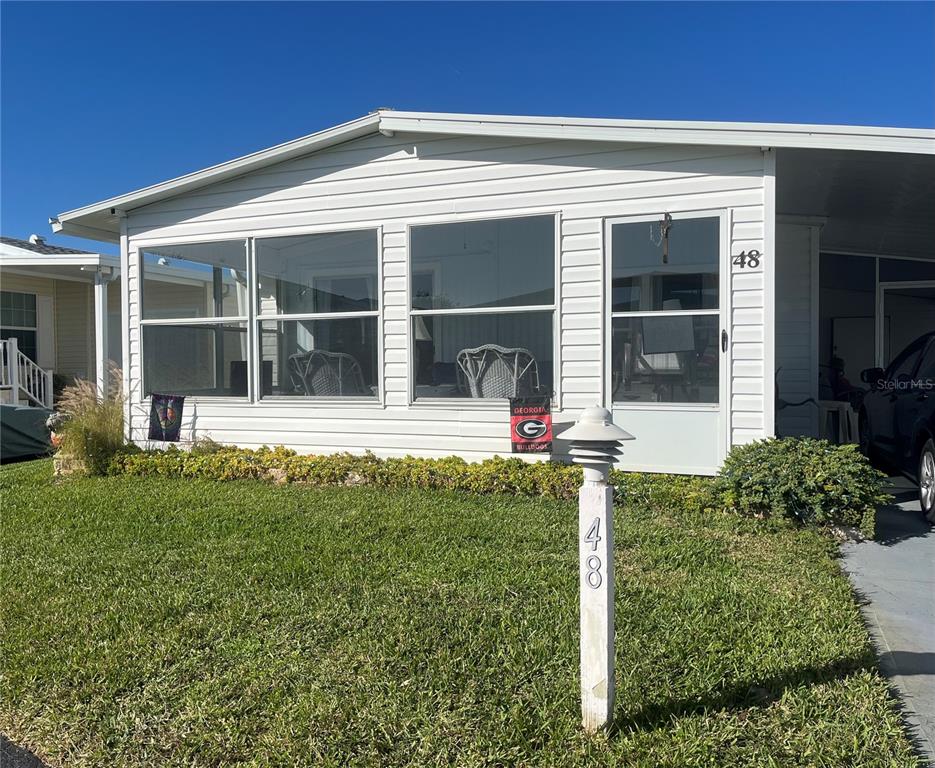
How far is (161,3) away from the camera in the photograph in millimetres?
8773

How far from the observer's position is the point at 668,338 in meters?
6.03

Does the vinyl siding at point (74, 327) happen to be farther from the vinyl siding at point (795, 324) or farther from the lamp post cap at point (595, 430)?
the lamp post cap at point (595, 430)

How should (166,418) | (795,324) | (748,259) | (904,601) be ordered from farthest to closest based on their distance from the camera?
(795,324)
(166,418)
(748,259)
(904,601)

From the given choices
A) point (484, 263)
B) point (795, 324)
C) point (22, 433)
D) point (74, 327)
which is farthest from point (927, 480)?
point (74, 327)

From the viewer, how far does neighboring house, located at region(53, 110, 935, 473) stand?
585 centimetres

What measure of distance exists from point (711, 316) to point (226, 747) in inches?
196

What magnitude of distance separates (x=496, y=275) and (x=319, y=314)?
2.03m

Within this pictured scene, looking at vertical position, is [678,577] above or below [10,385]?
below

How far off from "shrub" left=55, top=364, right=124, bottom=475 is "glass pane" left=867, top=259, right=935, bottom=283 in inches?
409

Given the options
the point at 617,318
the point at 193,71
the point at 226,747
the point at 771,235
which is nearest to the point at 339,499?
the point at 617,318

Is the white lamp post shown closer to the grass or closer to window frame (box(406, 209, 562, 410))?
the grass

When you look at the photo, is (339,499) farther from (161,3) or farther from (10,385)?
(10,385)

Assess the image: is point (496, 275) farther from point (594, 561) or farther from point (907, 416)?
point (594, 561)

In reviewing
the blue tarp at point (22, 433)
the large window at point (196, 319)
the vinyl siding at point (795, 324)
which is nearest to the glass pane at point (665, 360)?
the vinyl siding at point (795, 324)
